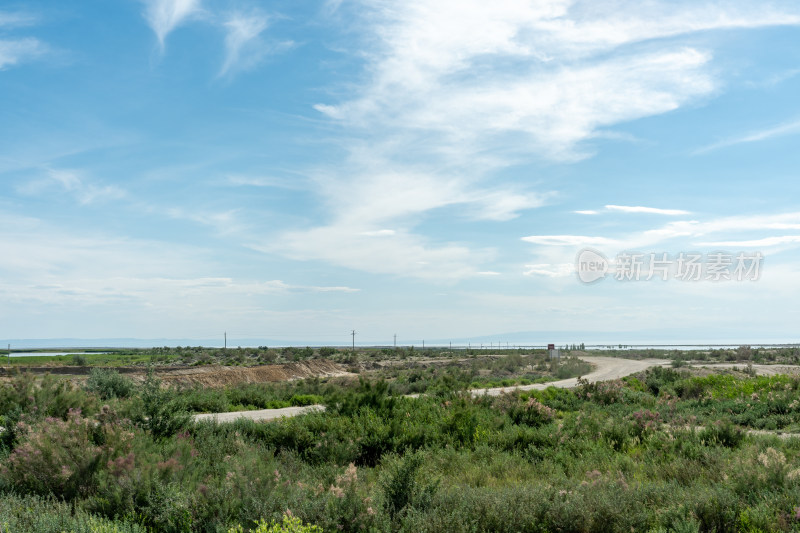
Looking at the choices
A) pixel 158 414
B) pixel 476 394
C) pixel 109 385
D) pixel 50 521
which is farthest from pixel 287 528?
pixel 109 385

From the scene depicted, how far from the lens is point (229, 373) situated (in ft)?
150

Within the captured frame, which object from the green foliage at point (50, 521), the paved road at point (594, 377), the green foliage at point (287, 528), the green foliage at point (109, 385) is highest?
the green foliage at point (287, 528)

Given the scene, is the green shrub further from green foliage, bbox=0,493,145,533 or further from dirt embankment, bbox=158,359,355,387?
dirt embankment, bbox=158,359,355,387

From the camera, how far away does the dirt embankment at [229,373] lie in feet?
138

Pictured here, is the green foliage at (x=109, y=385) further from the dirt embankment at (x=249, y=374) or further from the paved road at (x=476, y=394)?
the dirt embankment at (x=249, y=374)

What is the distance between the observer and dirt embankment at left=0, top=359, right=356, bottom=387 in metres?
42.2

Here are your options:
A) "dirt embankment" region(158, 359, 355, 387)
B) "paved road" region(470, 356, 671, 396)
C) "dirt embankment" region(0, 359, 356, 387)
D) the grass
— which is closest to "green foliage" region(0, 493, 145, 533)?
the grass

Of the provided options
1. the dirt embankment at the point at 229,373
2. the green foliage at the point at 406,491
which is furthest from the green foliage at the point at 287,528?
the dirt embankment at the point at 229,373

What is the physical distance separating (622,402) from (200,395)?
18.4 meters

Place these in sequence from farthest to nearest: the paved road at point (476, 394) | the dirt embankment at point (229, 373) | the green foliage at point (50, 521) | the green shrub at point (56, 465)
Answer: the dirt embankment at point (229, 373)
the paved road at point (476, 394)
the green shrub at point (56, 465)
the green foliage at point (50, 521)

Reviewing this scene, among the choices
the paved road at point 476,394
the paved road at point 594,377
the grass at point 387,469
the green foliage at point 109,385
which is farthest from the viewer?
the paved road at point 594,377

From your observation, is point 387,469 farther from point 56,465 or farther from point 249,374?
point 249,374

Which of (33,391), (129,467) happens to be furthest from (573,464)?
(33,391)

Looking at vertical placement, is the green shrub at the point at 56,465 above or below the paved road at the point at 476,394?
above
